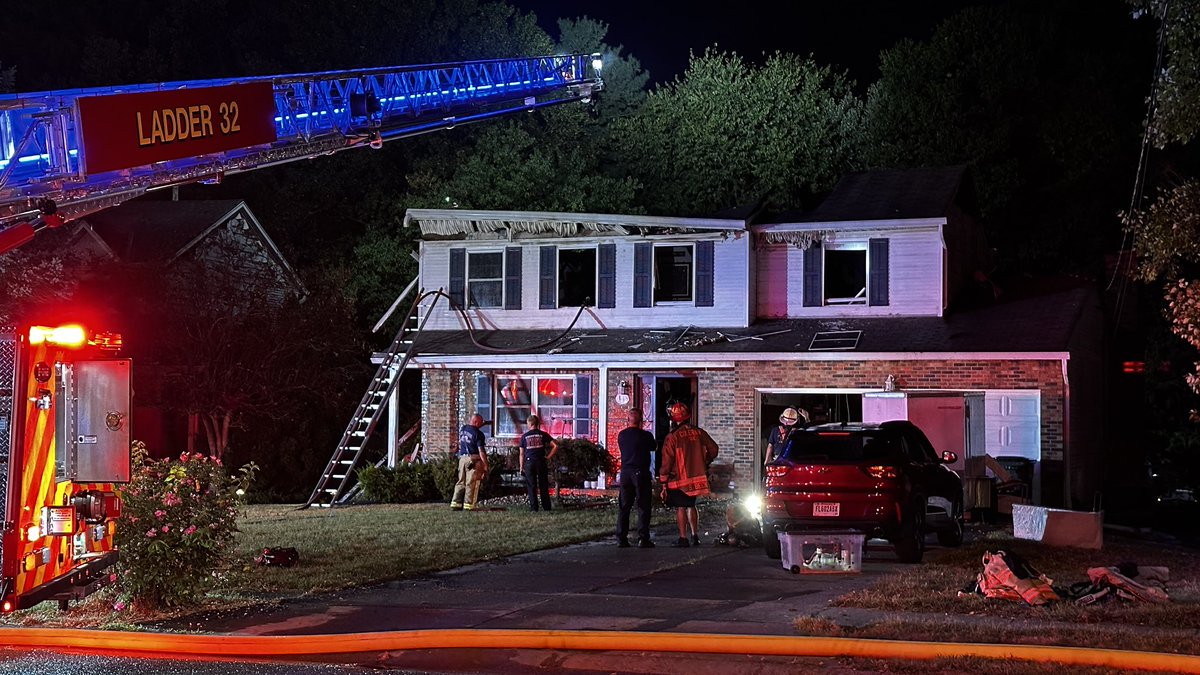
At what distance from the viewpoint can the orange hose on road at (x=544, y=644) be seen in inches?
326

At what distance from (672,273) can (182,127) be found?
51.5 feet

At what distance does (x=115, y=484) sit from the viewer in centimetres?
1034

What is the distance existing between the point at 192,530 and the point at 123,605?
0.83m

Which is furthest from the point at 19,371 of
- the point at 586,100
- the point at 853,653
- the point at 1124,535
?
the point at 1124,535

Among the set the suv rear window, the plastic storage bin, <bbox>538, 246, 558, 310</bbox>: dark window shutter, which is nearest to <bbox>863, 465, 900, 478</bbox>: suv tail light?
the suv rear window

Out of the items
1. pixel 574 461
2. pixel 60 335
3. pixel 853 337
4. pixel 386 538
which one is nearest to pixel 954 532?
pixel 386 538

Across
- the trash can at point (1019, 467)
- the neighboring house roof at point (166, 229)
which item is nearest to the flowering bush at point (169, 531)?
the trash can at point (1019, 467)

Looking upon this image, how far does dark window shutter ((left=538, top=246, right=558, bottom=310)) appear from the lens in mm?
25703

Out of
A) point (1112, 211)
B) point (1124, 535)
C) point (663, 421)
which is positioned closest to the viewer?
point (1124, 535)

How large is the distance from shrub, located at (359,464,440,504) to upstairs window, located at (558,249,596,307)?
4849 millimetres

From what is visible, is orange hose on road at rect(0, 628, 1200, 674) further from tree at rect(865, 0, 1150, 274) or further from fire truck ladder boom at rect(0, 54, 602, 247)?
tree at rect(865, 0, 1150, 274)

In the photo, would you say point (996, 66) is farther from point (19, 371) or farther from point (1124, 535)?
point (19, 371)

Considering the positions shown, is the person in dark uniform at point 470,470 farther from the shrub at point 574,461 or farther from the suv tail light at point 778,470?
the suv tail light at point 778,470

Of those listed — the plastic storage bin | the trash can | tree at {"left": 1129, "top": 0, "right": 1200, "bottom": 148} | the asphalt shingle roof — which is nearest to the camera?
the plastic storage bin
